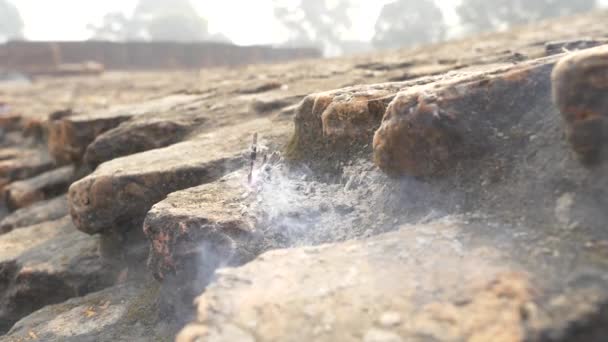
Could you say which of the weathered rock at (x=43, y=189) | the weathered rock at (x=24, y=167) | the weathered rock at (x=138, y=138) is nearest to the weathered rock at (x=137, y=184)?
the weathered rock at (x=138, y=138)

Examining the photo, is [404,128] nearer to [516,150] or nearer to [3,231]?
[516,150]

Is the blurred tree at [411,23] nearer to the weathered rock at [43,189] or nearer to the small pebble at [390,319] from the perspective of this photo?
the weathered rock at [43,189]

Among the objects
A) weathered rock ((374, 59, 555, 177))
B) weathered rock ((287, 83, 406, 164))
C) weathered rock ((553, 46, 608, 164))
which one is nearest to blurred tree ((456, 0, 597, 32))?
weathered rock ((287, 83, 406, 164))

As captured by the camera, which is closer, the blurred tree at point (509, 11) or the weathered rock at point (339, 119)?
the weathered rock at point (339, 119)

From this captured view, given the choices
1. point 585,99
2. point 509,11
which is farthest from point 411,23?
point 585,99

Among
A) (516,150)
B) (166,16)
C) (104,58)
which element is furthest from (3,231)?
(166,16)

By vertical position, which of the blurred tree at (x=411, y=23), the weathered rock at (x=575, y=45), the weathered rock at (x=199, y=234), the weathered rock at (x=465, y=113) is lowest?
the weathered rock at (x=199, y=234)
